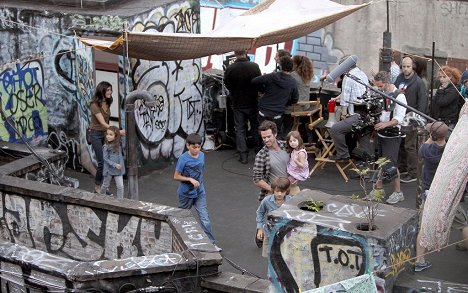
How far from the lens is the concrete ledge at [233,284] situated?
8455 millimetres

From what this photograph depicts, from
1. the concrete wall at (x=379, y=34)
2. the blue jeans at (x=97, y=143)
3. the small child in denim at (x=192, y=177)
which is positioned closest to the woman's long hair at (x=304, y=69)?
the blue jeans at (x=97, y=143)

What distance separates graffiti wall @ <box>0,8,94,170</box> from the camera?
46.8 ft

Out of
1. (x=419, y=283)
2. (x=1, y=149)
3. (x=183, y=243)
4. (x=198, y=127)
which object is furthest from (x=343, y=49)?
(x=419, y=283)

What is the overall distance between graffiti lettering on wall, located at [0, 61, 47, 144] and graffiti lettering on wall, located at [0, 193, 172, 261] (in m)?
3.59

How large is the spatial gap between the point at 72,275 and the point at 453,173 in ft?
12.0

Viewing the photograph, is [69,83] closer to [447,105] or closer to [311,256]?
[447,105]

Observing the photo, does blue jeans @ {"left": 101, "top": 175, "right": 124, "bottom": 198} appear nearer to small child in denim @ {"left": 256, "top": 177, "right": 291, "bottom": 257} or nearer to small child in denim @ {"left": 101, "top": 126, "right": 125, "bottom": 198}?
small child in denim @ {"left": 101, "top": 126, "right": 125, "bottom": 198}

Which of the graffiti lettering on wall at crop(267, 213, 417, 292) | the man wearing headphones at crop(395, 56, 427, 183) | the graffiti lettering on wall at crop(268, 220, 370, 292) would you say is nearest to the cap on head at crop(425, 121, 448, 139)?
the man wearing headphones at crop(395, 56, 427, 183)

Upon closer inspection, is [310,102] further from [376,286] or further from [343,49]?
[376,286]

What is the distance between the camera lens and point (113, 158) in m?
12.7

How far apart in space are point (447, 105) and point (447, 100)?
86 millimetres

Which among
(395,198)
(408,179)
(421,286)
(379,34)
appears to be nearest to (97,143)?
(395,198)

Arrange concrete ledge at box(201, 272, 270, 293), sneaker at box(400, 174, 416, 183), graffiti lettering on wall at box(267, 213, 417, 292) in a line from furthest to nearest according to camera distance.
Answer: sneaker at box(400, 174, 416, 183)
concrete ledge at box(201, 272, 270, 293)
graffiti lettering on wall at box(267, 213, 417, 292)

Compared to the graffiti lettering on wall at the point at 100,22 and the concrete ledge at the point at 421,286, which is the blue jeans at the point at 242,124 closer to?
the graffiti lettering on wall at the point at 100,22
